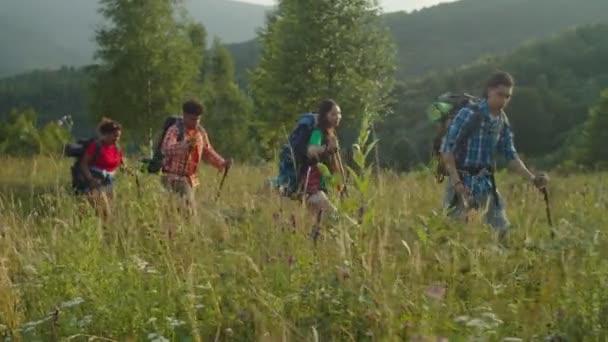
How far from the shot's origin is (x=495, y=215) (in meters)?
6.51

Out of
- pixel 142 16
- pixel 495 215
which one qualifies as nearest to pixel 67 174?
pixel 495 215

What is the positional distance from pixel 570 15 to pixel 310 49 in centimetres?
19151

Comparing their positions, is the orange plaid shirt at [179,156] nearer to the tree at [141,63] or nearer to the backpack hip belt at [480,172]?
the backpack hip belt at [480,172]

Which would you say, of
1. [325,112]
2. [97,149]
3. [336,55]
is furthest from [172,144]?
[336,55]

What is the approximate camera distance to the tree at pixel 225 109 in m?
64.6

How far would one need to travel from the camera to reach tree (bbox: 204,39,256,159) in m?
64.6

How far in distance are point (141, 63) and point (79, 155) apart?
82.4 ft

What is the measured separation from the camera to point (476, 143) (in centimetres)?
652

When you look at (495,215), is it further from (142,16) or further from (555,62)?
(555,62)

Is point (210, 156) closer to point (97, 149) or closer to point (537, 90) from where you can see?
point (97, 149)

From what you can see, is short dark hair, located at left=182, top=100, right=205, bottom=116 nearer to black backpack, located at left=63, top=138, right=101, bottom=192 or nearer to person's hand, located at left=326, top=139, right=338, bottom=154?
black backpack, located at left=63, top=138, right=101, bottom=192

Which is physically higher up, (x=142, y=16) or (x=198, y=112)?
A: (x=142, y=16)

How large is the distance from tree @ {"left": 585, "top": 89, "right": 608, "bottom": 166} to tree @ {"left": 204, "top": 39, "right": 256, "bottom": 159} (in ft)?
91.3

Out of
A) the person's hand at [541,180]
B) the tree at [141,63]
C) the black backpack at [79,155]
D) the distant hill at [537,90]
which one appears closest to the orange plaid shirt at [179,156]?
the black backpack at [79,155]
